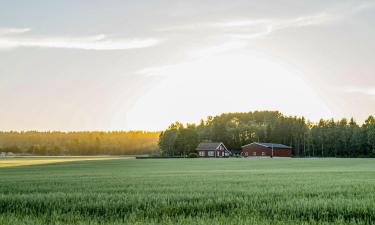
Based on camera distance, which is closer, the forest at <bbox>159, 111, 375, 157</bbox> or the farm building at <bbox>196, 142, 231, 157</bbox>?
the forest at <bbox>159, 111, 375, 157</bbox>

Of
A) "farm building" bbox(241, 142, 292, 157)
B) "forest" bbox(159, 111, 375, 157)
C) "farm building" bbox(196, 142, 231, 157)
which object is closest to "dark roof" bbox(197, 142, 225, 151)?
"farm building" bbox(196, 142, 231, 157)

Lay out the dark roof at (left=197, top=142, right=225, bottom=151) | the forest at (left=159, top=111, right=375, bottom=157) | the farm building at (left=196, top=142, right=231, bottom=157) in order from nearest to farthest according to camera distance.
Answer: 1. the forest at (left=159, top=111, right=375, bottom=157)
2. the farm building at (left=196, top=142, right=231, bottom=157)
3. the dark roof at (left=197, top=142, right=225, bottom=151)

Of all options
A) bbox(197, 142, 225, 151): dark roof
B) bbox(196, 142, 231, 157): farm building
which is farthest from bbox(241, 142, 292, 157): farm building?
bbox(197, 142, 225, 151): dark roof

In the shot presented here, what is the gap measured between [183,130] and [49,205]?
15913 cm

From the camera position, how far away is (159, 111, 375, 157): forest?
164 metres

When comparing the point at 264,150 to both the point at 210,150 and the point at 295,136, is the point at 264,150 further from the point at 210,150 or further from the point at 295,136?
the point at 295,136

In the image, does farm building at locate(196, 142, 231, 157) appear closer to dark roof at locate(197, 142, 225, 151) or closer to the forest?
dark roof at locate(197, 142, 225, 151)

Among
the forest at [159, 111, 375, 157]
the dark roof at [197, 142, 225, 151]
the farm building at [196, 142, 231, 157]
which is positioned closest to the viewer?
the forest at [159, 111, 375, 157]

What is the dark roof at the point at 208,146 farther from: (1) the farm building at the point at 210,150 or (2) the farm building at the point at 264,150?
(2) the farm building at the point at 264,150

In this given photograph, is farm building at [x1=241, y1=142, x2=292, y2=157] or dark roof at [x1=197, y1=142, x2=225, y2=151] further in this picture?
dark roof at [x1=197, y1=142, x2=225, y2=151]

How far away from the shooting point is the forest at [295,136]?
16350 centimetres

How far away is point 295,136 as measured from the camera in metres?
189

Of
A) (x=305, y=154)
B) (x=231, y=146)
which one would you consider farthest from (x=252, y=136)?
→ (x=305, y=154)

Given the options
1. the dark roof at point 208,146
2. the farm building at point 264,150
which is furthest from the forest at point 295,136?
the farm building at point 264,150
